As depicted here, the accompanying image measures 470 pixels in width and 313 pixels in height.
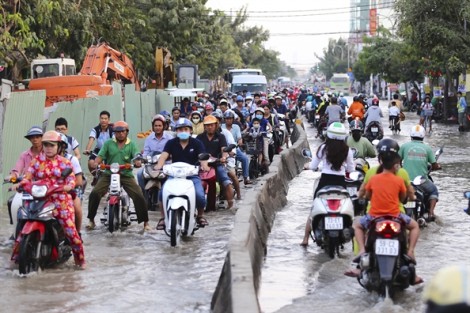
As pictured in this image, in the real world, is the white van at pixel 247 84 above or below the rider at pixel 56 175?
above

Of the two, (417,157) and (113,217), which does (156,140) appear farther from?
(417,157)

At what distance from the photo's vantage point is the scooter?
11281 mm

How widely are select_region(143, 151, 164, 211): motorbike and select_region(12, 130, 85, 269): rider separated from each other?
3776mm

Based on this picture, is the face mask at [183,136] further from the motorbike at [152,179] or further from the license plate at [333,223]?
the license plate at [333,223]

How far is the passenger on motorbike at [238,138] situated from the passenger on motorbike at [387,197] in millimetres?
9316

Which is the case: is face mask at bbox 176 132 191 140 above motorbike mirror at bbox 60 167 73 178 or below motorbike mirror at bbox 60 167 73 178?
above

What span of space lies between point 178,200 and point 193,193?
265mm

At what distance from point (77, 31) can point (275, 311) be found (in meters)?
27.6

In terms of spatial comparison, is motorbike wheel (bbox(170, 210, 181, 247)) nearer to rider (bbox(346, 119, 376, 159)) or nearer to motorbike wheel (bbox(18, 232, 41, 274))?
motorbike wheel (bbox(18, 232, 41, 274))

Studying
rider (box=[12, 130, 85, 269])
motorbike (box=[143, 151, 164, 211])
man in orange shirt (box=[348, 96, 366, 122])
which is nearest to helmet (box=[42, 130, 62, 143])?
rider (box=[12, 130, 85, 269])

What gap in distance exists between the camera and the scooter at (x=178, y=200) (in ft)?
37.0

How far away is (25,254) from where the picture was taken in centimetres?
928

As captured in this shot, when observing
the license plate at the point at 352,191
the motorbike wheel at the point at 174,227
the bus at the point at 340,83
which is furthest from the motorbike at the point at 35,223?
the bus at the point at 340,83

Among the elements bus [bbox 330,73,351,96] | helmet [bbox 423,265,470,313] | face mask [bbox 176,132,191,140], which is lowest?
helmet [bbox 423,265,470,313]
